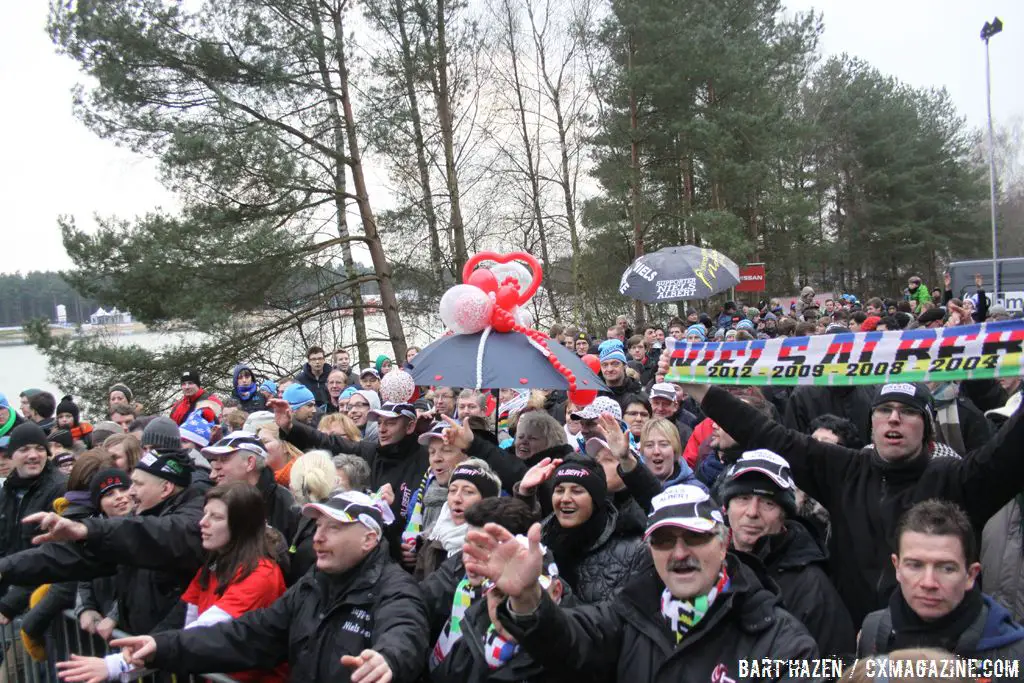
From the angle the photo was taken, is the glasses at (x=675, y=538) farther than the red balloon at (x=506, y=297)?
No

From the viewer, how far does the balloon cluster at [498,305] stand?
549 centimetres

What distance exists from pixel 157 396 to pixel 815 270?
101 ft

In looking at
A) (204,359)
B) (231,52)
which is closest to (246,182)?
(231,52)

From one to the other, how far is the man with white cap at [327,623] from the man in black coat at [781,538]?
1393 millimetres

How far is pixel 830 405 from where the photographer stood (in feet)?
19.5

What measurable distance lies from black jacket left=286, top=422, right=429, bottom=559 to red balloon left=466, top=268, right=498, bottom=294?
119cm

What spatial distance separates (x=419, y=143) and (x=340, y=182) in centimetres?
210

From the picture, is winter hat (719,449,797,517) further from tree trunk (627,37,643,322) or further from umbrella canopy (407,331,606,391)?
tree trunk (627,37,643,322)

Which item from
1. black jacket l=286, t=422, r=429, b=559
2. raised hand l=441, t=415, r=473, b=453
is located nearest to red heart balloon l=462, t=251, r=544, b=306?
black jacket l=286, t=422, r=429, b=559

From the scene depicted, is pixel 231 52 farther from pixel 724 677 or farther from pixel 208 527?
pixel 724 677

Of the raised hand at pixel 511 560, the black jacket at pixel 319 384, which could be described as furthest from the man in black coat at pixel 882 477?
the black jacket at pixel 319 384

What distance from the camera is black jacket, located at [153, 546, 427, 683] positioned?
3125 millimetres

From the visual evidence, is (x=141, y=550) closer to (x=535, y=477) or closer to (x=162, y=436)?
(x=162, y=436)

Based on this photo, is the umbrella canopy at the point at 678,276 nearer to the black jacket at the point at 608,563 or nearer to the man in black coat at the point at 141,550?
the black jacket at the point at 608,563
